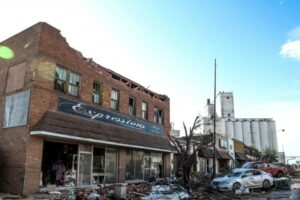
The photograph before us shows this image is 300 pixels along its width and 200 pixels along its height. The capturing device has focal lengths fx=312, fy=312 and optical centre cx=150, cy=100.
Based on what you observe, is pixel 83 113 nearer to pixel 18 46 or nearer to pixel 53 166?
pixel 53 166

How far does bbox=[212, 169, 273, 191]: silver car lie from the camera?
20.4 m

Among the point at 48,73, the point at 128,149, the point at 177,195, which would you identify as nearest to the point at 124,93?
the point at 128,149

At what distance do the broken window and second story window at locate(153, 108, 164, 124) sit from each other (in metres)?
13.5

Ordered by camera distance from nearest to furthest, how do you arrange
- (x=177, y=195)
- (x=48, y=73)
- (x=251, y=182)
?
Answer: (x=177, y=195) < (x=48, y=73) < (x=251, y=182)

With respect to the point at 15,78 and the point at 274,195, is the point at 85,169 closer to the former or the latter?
the point at 15,78

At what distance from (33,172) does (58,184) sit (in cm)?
263

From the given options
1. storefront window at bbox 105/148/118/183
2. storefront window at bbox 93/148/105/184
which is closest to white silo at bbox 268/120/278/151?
storefront window at bbox 105/148/118/183

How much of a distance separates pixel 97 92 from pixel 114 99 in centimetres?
197

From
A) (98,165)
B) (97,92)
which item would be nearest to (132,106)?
(97,92)

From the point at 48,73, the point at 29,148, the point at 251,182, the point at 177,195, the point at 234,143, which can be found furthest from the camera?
the point at 234,143

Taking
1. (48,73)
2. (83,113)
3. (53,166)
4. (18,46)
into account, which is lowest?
(53,166)

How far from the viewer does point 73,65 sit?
1995 cm

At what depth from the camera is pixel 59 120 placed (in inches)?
685

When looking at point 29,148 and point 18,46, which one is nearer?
point 29,148
